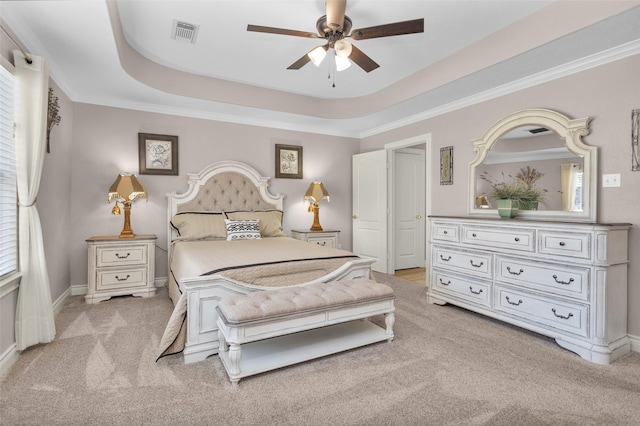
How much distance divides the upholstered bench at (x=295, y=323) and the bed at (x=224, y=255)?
0.13 metres

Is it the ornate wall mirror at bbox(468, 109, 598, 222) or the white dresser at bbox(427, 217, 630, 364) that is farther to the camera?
the ornate wall mirror at bbox(468, 109, 598, 222)

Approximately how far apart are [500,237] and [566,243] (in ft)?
1.77

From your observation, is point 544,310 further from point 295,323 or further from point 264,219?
point 264,219

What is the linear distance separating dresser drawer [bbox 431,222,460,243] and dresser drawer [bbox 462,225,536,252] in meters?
0.11

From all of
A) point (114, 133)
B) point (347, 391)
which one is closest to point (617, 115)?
point (347, 391)

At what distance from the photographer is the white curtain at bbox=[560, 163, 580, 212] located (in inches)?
113

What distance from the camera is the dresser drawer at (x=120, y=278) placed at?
3590 millimetres

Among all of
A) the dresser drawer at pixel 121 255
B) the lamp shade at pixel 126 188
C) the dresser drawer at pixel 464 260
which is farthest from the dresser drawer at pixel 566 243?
the lamp shade at pixel 126 188

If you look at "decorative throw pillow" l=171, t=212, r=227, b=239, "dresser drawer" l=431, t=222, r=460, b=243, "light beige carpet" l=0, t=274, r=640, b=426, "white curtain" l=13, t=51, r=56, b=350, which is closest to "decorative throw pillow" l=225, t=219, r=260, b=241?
→ "decorative throw pillow" l=171, t=212, r=227, b=239

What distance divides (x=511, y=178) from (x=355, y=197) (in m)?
2.66

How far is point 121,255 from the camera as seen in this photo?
12.1 feet

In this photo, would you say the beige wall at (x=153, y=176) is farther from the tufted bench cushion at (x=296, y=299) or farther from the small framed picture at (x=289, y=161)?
the tufted bench cushion at (x=296, y=299)

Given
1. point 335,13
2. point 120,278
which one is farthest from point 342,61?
point 120,278

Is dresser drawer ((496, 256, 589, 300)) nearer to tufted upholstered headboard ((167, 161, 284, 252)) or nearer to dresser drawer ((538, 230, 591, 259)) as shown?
dresser drawer ((538, 230, 591, 259))
